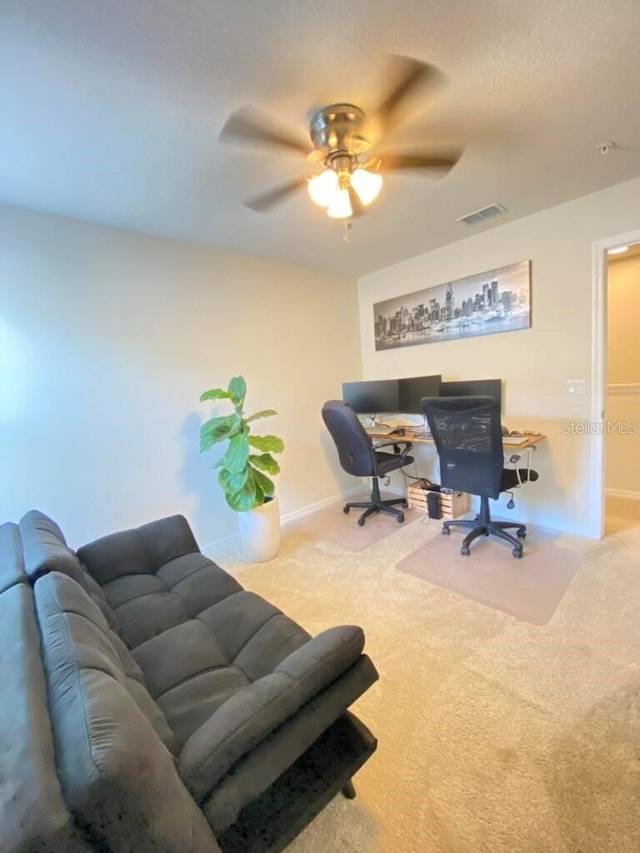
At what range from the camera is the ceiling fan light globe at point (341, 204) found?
161cm

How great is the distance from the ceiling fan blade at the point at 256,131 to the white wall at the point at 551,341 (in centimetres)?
210

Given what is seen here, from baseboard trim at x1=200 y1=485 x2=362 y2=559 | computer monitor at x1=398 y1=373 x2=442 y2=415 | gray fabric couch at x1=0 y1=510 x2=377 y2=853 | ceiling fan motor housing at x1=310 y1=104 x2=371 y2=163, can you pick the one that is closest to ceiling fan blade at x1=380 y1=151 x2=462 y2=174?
ceiling fan motor housing at x1=310 y1=104 x2=371 y2=163

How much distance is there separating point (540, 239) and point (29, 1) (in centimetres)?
309

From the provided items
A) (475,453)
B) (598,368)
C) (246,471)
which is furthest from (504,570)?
(246,471)

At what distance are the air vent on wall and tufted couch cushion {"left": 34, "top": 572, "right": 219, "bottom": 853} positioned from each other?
10.6ft

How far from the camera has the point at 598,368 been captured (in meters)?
2.71

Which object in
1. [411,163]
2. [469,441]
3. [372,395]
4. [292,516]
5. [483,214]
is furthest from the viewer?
[372,395]

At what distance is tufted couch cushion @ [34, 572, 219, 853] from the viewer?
57cm

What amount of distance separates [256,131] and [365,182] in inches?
18.5

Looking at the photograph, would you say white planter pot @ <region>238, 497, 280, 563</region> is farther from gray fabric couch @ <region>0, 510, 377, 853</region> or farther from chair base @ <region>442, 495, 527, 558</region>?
chair base @ <region>442, 495, 527, 558</region>

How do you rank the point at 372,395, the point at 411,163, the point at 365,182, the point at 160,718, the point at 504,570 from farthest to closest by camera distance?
1. the point at 372,395
2. the point at 504,570
3. the point at 411,163
4. the point at 365,182
5. the point at 160,718

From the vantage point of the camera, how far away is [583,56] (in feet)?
4.58

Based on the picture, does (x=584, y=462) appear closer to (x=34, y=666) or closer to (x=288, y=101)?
(x=288, y=101)

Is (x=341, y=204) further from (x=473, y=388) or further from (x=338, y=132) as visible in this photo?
(x=473, y=388)
